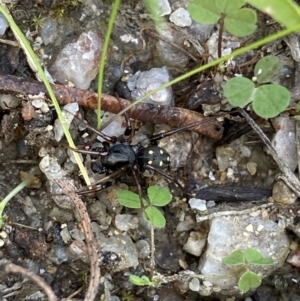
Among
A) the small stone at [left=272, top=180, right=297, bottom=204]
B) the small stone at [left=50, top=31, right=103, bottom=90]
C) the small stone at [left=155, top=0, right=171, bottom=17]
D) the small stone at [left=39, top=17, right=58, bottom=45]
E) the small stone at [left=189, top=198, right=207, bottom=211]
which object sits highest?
the small stone at [left=155, top=0, right=171, bottom=17]

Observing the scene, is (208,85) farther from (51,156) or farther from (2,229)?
(2,229)

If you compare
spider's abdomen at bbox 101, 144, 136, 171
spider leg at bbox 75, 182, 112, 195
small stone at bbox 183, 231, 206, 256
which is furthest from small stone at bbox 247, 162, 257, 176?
spider leg at bbox 75, 182, 112, 195

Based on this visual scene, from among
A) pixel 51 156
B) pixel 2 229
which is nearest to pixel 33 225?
pixel 2 229

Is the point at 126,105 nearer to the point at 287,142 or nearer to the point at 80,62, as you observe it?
the point at 80,62

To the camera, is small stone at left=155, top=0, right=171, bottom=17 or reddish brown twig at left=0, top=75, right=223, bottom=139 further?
small stone at left=155, top=0, right=171, bottom=17

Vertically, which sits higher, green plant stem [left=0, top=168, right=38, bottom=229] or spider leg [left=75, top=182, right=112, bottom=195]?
green plant stem [left=0, top=168, right=38, bottom=229]

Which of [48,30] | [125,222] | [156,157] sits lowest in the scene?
[125,222]

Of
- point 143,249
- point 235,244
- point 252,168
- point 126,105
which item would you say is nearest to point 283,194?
point 252,168

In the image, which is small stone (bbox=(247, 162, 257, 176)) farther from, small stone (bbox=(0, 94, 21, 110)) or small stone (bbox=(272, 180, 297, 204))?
small stone (bbox=(0, 94, 21, 110))
